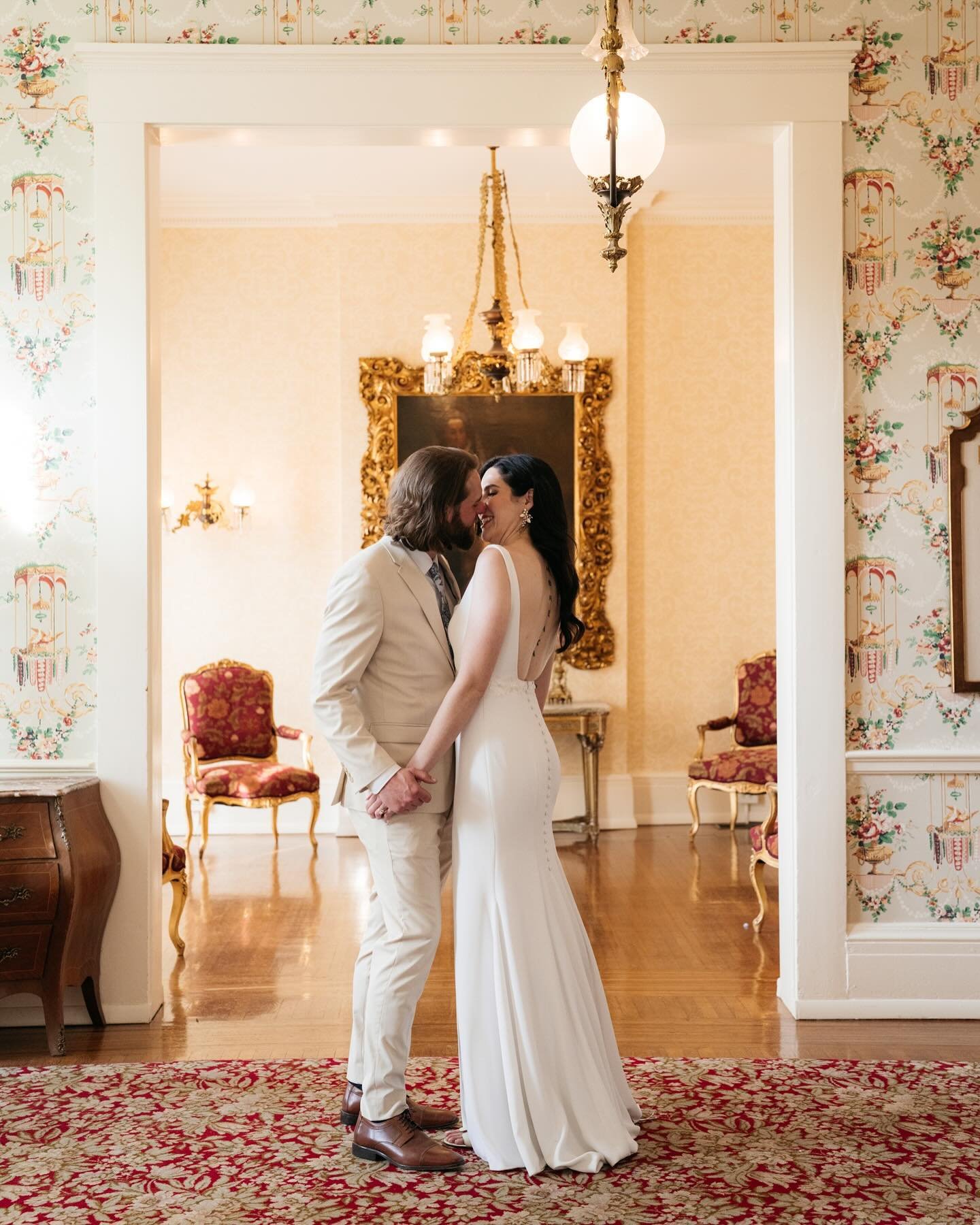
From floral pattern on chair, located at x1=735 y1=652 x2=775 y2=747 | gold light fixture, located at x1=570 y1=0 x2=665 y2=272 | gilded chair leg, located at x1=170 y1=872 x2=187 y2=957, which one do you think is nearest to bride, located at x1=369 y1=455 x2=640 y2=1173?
gold light fixture, located at x1=570 y1=0 x2=665 y2=272

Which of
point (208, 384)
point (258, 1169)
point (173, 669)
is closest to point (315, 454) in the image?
point (208, 384)

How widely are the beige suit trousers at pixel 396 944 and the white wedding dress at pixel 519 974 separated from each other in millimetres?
74

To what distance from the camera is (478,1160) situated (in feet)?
9.40

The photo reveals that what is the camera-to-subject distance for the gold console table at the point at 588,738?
24.1 feet

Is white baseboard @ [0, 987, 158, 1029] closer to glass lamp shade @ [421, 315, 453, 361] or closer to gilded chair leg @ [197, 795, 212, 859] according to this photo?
gilded chair leg @ [197, 795, 212, 859]

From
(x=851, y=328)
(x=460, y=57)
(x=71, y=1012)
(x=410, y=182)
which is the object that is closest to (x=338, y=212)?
(x=410, y=182)

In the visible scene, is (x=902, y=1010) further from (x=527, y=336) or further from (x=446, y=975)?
(x=527, y=336)

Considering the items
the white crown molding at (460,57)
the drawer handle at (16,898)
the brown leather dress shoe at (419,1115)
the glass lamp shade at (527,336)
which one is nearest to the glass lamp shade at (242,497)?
the glass lamp shade at (527,336)

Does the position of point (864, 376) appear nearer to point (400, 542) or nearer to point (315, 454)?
point (400, 542)

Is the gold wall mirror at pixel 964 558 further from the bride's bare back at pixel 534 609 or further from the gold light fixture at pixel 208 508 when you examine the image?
the gold light fixture at pixel 208 508

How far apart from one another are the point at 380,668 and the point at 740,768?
4.29m

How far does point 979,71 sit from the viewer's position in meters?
4.06

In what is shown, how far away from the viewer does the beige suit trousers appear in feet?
9.23

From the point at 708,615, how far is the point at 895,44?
438 centimetres
